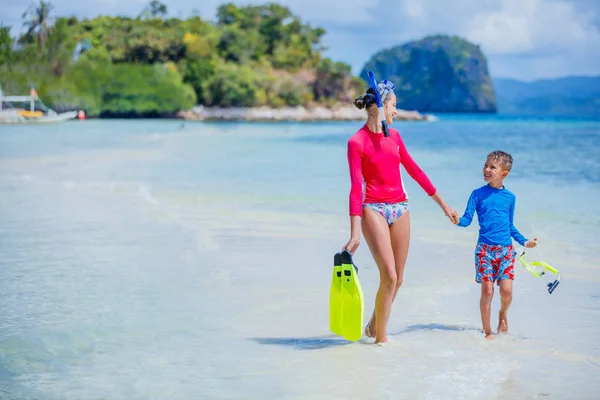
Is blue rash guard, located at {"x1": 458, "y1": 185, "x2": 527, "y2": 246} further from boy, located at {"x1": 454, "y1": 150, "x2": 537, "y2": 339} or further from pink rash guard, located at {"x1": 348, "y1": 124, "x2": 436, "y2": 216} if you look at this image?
pink rash guard, located at {"x1": 348, "y1": 124, "x2": 436, "y2": 216}

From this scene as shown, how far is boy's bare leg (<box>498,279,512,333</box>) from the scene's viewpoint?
17.1ft

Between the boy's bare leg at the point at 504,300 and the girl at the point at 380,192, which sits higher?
the girl at the point at 380,192

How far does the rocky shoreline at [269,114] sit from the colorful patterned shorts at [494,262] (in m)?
102

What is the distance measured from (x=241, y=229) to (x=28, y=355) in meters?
5.72

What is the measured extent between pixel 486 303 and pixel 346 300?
956 millimetres

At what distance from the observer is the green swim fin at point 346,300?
4.97 meters

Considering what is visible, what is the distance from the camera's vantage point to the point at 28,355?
5000 millimetres

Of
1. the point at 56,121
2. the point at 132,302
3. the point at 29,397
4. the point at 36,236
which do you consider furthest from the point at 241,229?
the point at 56,121

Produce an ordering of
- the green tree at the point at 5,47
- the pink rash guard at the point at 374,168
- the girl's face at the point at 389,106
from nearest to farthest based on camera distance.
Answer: the pink rash guard at the point at 374,168
the girl's face at the point at 389,106
the green tree at the point at 5,47

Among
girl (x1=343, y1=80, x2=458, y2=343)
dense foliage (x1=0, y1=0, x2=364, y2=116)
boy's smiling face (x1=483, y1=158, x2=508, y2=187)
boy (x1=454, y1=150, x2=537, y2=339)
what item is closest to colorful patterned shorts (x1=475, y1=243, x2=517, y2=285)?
boy (x1=454, y1=150, x2=537, y2=339)

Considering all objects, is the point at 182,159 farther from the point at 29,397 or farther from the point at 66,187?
the point at 29,397

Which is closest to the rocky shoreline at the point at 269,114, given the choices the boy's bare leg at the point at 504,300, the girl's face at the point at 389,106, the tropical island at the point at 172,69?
the tropical island at the point at 172,69

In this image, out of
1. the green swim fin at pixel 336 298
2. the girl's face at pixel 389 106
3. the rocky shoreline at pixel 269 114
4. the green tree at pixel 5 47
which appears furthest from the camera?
the rocky shoreline at pixel 269 114

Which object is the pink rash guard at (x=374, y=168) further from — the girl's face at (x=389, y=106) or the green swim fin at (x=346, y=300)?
the green swim fin at (x=346, y=300)
